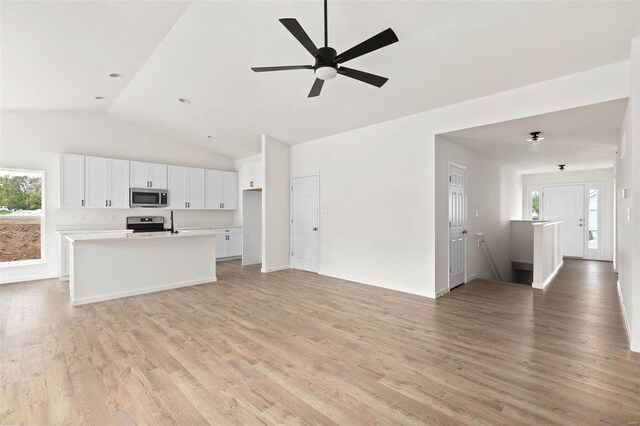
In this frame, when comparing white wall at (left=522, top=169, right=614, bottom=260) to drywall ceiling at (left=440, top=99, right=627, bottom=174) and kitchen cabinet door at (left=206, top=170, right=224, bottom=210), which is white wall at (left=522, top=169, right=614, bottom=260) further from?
kitchen cabinet door at (left=206, top=170, right=224, bottom=210)

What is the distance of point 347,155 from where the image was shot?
18.8ft

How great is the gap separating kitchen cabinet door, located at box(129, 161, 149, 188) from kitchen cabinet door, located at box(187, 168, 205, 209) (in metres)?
0.99

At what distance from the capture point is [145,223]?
7.00 meters

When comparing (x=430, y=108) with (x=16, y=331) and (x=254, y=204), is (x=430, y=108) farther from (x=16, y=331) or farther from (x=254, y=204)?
(x=16, y=331)

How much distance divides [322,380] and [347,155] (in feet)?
13.8

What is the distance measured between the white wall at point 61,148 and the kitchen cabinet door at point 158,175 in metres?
0.41

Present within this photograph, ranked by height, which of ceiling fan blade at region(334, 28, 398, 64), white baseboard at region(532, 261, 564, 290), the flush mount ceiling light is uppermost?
ceiling fan blade at region(334, 28, 398, 64)

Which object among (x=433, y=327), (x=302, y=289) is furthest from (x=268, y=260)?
(x=433, y=327)

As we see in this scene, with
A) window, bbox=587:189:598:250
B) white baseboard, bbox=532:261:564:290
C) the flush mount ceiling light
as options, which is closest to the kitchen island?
the flush mount ceiling light

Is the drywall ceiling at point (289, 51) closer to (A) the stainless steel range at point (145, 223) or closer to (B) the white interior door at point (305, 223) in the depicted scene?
(B) the white interior door at point (305, 223)

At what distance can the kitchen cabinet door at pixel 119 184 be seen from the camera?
6.41 meters

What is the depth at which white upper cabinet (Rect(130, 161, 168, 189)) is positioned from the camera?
22.1ft

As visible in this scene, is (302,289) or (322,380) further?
(302,289)

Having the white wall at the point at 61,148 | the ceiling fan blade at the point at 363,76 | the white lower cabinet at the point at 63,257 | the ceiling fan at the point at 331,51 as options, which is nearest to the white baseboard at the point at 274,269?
the white wall at the point at 61,148
